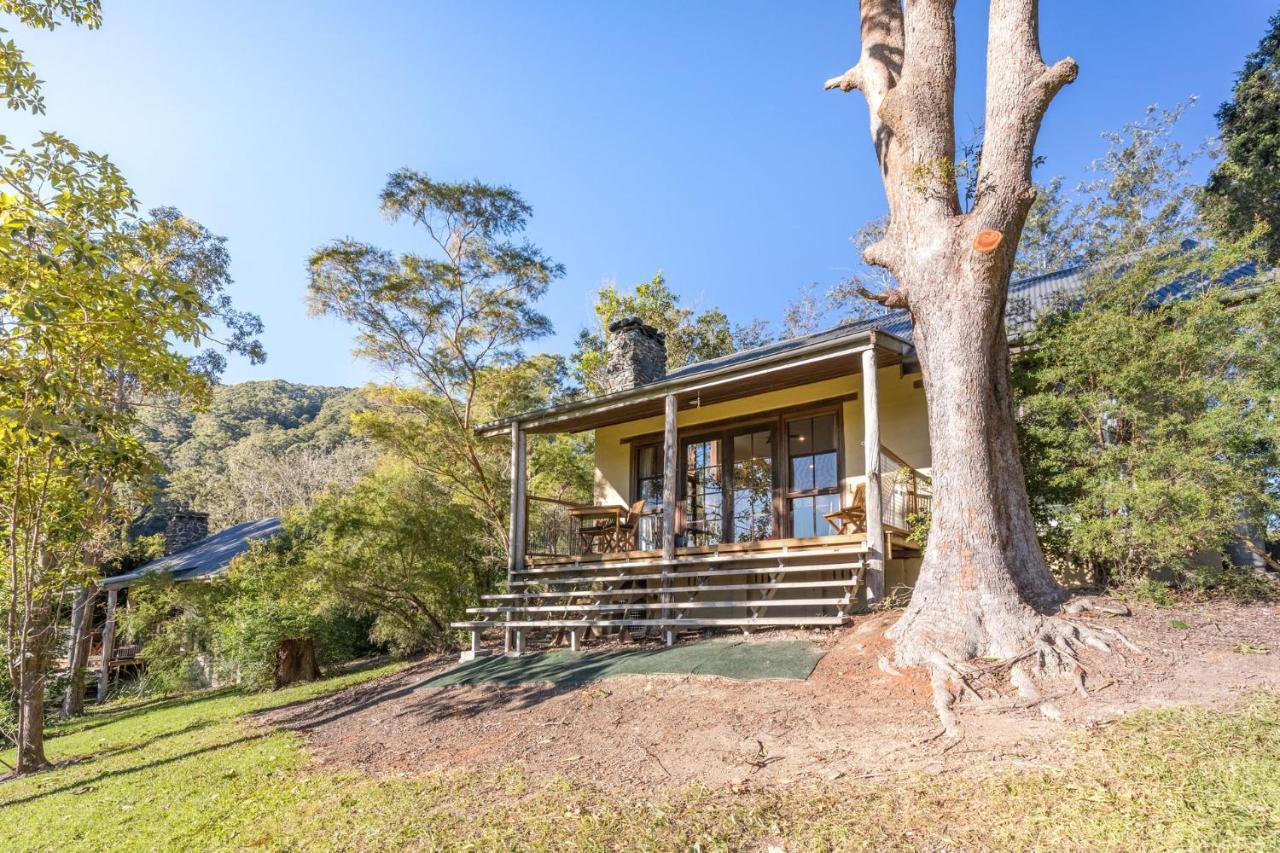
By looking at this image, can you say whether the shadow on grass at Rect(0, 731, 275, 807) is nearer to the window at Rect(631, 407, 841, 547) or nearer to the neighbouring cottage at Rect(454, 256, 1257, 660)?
the neighbouring cottage at Rect(454, 256, 1257, 660)

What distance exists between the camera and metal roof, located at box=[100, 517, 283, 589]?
54.1 feet

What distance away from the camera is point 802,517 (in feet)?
31.6

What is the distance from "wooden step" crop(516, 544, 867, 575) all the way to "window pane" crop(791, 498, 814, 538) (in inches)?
17.9

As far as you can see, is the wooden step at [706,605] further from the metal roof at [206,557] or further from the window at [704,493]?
the metal roof at [206,557]

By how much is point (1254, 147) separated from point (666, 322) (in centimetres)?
1522

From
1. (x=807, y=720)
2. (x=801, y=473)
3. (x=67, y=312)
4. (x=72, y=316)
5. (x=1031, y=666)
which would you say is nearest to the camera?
(x=67, y=312)

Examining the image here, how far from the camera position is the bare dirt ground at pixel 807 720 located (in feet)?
13.2

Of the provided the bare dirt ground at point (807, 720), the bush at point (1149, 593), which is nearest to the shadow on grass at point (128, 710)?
the bare dirt ground at point (807, 720)

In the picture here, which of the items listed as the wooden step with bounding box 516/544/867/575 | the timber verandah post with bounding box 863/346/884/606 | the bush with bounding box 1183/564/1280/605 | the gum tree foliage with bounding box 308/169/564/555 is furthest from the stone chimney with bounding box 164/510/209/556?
the bush with bounding box 1183/564/1280/605

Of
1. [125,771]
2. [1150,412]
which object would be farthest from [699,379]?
[125,771]

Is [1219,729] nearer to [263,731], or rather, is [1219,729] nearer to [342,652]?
[263,731]

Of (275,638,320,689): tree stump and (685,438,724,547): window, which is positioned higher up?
(685,438,724,547): window

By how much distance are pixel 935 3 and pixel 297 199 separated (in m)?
8.21

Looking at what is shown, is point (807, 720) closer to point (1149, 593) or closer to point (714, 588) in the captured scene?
point (714, 588)
